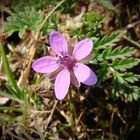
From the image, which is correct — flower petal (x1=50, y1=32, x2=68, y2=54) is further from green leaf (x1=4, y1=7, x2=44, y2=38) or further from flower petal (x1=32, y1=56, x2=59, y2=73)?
green leaf (x1=4, y1=7, x2=44, y2=38)

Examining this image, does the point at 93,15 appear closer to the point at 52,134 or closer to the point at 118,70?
the point at 118,70

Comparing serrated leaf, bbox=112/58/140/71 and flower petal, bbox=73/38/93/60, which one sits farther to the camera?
serrated leaf, bbox=112/58/140/71

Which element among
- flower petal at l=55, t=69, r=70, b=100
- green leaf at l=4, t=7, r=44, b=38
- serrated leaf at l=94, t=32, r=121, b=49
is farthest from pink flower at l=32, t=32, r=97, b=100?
green leaf at l=4, t=7, r=44, b=38

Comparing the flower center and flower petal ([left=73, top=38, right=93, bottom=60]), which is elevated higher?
flower petal ([left=73, top=38, right=93, bottom=60])

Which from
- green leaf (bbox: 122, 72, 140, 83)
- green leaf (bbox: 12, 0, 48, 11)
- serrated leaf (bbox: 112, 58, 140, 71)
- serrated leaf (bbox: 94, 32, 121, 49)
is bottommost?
green leaf (bbox: 122, 72, 140, 83)

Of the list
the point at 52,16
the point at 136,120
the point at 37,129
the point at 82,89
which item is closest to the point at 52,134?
the point at 37,129

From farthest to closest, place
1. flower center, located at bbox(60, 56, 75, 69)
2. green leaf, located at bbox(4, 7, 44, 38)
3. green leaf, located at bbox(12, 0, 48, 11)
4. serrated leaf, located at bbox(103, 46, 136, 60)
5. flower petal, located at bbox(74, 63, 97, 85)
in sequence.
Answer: green leaf, located at bbox(12, 0, 48, 11)
green leaf, located at bbox(4, 7, 44, 38)
serrated leaf, located at bbox(103, 46, 136, 60)
flower center, located at bbox(60, 56, 75, 69)
flower petal, located at bbox(74, 63, 97, 85)

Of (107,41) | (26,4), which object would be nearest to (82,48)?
(107,41)

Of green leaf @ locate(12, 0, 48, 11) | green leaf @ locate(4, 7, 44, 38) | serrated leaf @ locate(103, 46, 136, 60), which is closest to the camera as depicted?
serrated leaf @ locate(103, 46, 136, 60)

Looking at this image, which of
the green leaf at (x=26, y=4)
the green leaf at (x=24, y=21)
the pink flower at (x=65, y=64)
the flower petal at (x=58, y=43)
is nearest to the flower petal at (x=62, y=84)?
the pink flower at (x=65, y=64)
